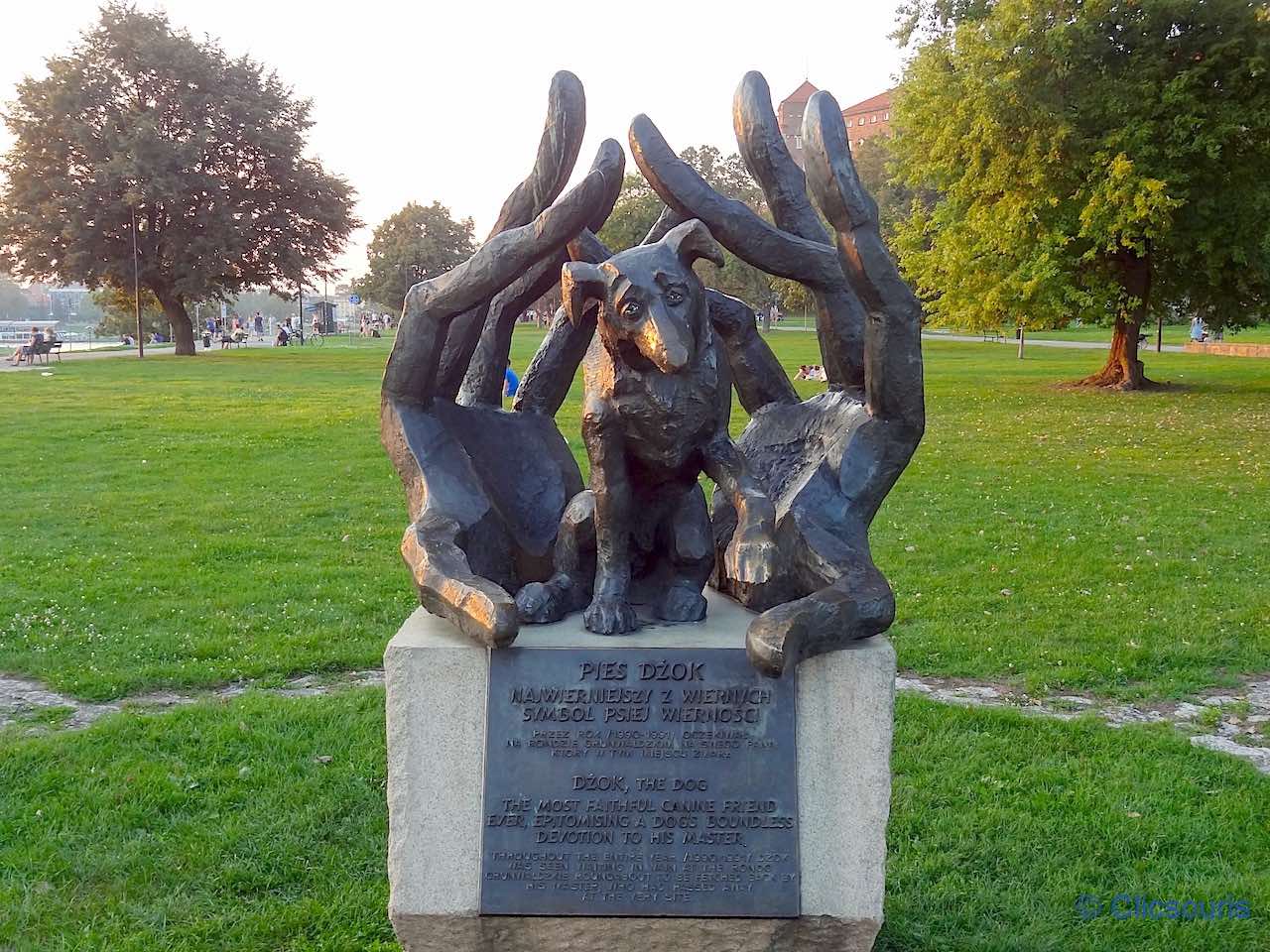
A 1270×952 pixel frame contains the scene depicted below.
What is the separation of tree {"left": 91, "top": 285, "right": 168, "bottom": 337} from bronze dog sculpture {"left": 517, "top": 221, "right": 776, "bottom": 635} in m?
38.2

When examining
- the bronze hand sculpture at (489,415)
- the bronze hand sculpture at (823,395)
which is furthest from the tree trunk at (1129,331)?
the bronze hand sculpture at (489,415)

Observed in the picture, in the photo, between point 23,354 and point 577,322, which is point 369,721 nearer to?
point 577,322

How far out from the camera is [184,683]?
20.4ft

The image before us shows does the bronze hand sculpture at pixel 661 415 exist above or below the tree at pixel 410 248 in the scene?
below

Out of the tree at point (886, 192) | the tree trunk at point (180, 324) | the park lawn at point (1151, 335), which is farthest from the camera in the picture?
the park lawn at point (1151, 335)

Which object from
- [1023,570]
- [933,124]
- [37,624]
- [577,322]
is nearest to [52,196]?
[933,124]

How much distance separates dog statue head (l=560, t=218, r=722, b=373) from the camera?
10.3 ft

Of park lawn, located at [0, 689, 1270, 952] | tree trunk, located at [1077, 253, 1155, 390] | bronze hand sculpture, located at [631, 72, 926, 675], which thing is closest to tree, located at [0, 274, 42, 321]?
tree trunk, located at [1077, 253, 1155, 390]

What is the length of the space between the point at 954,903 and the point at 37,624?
572 centimetres

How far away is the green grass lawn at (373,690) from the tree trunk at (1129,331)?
8.26 meters

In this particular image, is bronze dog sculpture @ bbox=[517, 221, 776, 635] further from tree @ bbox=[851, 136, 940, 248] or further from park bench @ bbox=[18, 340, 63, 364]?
park bench @ bbox=[18, 340, 63, 364]

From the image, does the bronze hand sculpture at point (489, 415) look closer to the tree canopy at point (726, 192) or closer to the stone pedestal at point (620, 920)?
the stone pedestal at point (620, 920)

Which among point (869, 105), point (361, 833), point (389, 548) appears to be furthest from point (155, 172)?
point (869, 105)

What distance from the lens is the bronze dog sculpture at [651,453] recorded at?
127 inches
